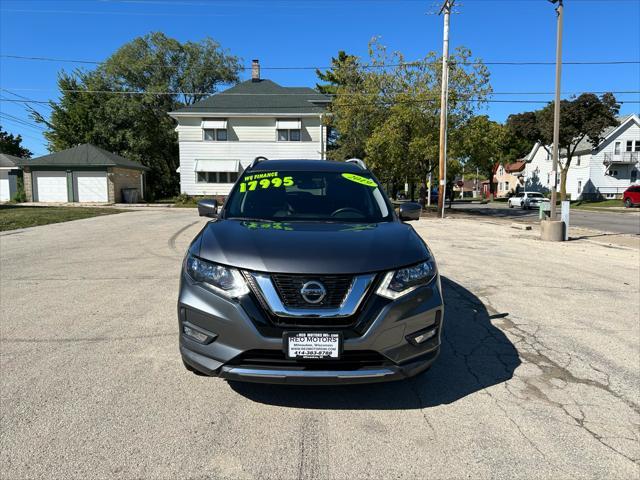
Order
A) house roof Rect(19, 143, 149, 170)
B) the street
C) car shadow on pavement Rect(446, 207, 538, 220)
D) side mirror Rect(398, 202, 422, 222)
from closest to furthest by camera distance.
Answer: side mirror Rect(398, 202, 422, 222)
the street
car shadow on pavement Rect(446, 207, 538, 220)
house roof Rect(19, 143, 149, 170)

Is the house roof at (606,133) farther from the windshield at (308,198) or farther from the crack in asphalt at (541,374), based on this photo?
the windshield at (308,198)

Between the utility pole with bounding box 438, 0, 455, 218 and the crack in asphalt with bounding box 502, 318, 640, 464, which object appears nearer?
the crack in asphalt with bounding box 502, 318, 640, 464

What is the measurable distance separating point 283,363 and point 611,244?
13.9 m

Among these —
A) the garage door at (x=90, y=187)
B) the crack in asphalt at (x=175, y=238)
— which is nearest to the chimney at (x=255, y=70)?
the garage door at (x=90, y=187)

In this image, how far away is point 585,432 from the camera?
3049 millimetres

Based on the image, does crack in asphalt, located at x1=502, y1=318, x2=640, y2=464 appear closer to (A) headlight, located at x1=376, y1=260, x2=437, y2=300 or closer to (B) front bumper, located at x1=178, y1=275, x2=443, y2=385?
(B) front bumper, located at x1=178, y1=275, x2=443, y2=385

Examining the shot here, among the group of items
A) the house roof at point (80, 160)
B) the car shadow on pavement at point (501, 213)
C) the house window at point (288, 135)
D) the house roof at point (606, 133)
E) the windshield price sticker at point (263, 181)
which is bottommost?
the car shadow on pavement at point (501, 213)

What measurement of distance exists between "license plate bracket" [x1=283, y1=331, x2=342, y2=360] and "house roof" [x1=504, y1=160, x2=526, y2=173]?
269 feet

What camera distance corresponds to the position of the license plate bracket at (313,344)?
2.86 metres

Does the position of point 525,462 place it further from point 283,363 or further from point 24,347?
point 24,347

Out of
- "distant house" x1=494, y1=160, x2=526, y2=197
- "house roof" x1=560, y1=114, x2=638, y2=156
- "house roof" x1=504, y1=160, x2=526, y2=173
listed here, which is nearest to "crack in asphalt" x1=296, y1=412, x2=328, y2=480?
"house roof" x1=560, y1=114, x2=638, y2=156

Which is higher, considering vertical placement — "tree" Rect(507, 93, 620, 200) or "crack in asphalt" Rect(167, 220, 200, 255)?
"tree" Rect(507, 93, 620, 200)

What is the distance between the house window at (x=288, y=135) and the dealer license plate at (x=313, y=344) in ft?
105

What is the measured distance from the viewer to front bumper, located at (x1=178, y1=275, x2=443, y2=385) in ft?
9.46
